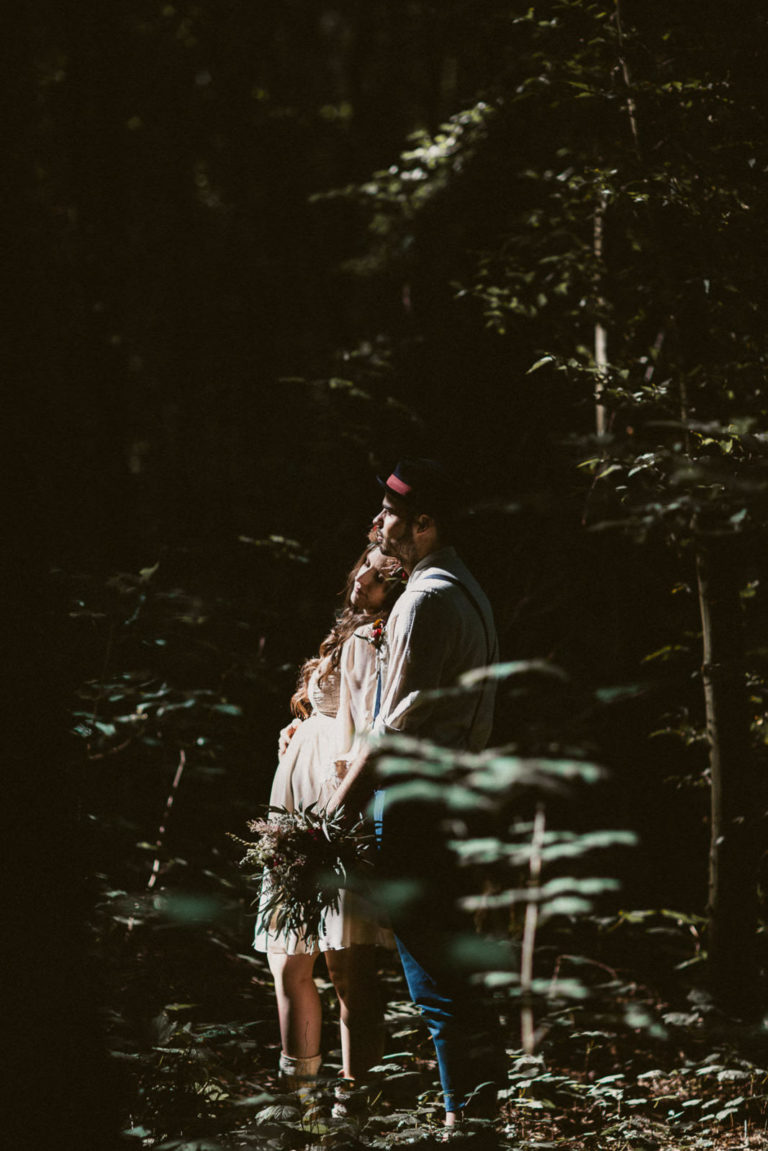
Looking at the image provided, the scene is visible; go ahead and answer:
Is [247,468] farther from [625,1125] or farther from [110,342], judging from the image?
[625,1125]

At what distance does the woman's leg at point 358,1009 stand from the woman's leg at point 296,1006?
0.37ft

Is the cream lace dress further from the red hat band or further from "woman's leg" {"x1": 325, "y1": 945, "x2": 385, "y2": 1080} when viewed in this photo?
the red hat band

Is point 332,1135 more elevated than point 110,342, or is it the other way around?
point 110,342

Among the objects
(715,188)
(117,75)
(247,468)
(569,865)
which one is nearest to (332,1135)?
(569,865)

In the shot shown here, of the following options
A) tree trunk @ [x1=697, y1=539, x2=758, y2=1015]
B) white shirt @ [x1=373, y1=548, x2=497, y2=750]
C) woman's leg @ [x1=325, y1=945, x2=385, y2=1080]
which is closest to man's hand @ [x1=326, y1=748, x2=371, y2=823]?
white shirt @ [x1=373, y1=548, x2=497, y2=750]

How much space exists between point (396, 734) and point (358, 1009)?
1072 millimetres

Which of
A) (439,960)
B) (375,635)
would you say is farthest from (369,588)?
(439,960)

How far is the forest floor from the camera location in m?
1.91

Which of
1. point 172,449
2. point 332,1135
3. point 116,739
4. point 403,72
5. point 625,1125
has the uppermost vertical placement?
point 403,72

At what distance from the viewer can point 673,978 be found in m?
4.64

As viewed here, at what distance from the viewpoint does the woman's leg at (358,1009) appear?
300 cm

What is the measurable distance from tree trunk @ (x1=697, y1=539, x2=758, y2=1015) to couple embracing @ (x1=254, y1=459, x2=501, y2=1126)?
1351 mm

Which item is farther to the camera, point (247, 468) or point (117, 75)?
point (117, 75)

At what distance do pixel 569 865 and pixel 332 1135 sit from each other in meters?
1.09
